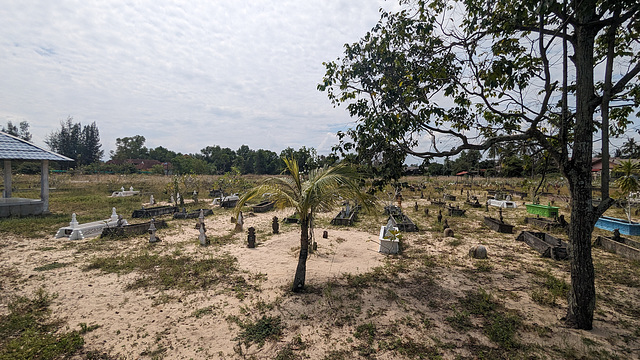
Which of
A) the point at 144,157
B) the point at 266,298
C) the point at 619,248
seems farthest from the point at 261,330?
the point at 144,157

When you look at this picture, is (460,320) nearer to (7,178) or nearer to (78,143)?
(7,178)

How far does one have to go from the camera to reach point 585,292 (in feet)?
14.9

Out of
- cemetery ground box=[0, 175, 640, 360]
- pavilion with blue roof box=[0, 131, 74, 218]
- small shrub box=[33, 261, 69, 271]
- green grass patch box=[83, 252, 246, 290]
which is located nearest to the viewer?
cemetery ground box=[0, 175, 640, 360]

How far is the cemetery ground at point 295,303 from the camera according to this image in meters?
4.27

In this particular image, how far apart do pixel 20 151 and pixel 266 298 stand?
18718 mm

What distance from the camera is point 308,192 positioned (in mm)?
5828

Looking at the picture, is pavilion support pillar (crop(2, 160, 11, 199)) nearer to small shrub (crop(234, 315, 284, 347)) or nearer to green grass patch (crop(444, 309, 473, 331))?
small shrub (crop(234, 315, 284, 347))

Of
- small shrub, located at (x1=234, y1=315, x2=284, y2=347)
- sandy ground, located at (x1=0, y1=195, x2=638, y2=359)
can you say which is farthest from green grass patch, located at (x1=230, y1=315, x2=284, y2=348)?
sandy ground, located at (x1=0, y1=195, x2=638, y2=359)

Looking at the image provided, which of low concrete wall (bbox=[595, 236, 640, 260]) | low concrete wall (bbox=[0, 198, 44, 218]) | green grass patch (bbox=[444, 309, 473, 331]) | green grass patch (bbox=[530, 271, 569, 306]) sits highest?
low concrete wall (bbox=[0, 198, 44, 218])

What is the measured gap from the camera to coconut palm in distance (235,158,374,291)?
5.75 metres

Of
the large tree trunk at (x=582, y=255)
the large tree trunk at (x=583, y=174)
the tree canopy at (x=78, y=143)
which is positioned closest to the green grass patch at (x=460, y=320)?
the large tree trunk at (x=582, y=255)

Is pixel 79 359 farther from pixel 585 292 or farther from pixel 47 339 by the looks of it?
pixel 585 292

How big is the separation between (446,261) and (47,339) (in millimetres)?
9606

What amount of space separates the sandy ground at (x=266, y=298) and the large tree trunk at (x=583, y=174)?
82 centimetres
